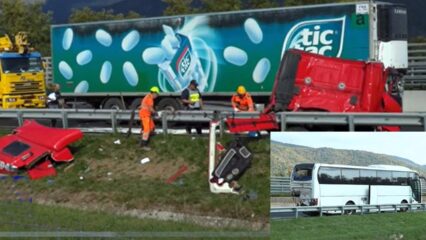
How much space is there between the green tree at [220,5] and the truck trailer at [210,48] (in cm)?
2398

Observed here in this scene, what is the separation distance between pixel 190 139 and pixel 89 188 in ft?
9.38

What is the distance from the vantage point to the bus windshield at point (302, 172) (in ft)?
20.6

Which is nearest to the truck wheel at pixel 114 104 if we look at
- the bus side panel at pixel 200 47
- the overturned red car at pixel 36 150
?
the bus side panel at pixel 200 47

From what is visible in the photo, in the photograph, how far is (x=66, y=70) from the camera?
32781mm

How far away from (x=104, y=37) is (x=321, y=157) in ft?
84.4

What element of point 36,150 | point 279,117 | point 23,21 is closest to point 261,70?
point 279,117

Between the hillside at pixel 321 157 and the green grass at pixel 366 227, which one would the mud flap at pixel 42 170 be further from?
the green grass at pixel 366 227

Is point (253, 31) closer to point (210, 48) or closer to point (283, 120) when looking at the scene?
point (210, 48)

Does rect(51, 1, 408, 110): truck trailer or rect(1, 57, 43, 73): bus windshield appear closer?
rect(51, 1, 408, 110): truck trailer

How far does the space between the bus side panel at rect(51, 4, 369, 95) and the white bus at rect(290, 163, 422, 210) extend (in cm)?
1768

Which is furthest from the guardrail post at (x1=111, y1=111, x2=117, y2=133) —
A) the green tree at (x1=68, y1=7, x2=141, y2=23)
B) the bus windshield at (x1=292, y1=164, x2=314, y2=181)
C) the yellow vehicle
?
the green tree at (x1=68, y1=7, x2=141, y2=23)

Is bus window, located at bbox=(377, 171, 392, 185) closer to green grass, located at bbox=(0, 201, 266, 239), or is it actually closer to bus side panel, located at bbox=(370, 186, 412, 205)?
bus side panel, located at bbox=(370, 186, 412, 205)

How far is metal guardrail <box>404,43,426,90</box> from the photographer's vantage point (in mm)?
34406

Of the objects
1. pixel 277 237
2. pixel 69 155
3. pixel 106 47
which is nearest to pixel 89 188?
pixel 69 155
